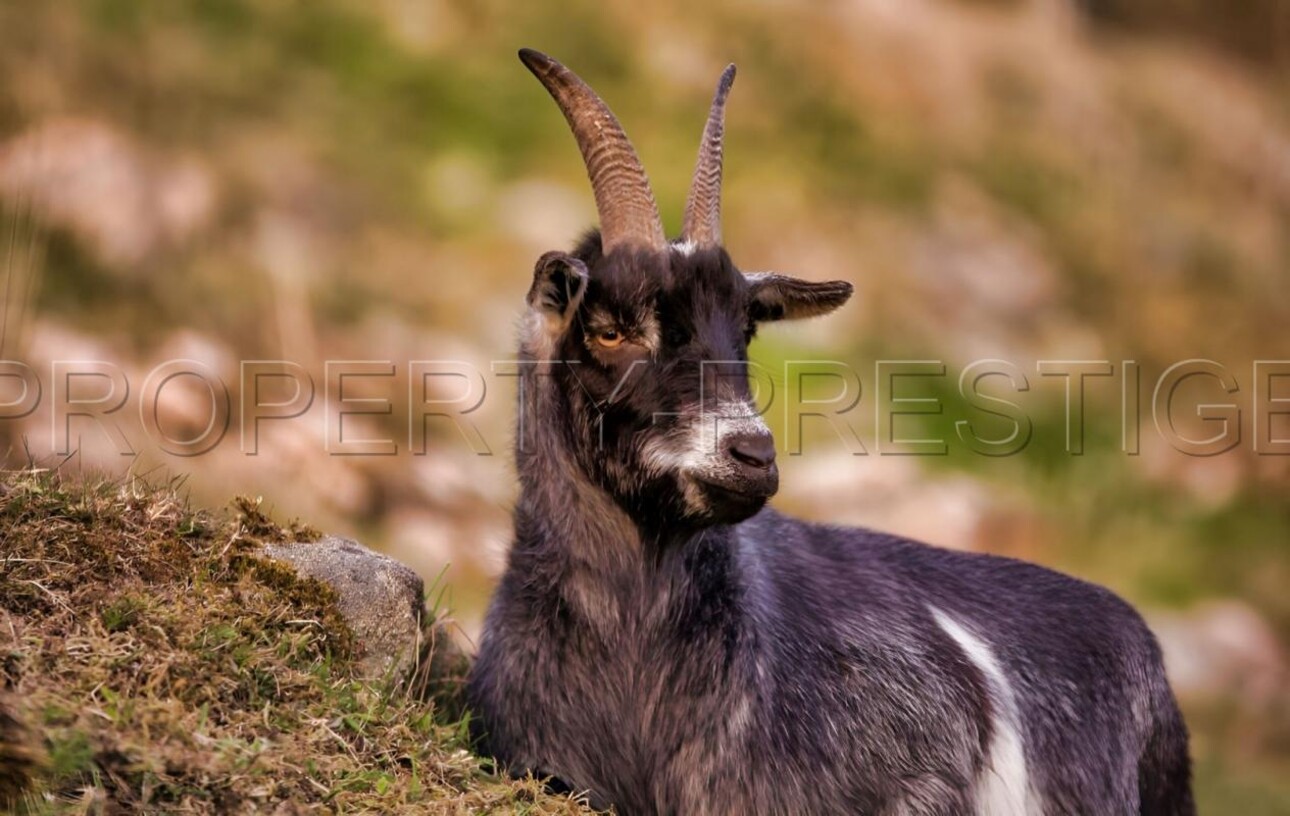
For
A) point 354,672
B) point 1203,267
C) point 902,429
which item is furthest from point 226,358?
point 1203,267

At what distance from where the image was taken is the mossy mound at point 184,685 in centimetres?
536

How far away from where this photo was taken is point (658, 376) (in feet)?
21.4

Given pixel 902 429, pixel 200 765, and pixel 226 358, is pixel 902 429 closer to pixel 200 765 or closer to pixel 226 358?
pixel 226 358

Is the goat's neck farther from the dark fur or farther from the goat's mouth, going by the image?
the goat's mouth

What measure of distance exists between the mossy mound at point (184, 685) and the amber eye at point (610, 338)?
5.82 ft

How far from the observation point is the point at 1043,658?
8266 mm

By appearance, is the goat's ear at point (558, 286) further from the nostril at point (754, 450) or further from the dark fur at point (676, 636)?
the nostril at point (754, 450)

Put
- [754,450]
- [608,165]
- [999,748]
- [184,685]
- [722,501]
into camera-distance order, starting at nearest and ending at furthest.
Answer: [184,685], [754,450], [722,501], [608,165], [999,748]

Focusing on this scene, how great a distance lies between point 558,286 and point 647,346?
1.58 ft

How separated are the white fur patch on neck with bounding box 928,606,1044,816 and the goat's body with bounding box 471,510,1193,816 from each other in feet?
0.03

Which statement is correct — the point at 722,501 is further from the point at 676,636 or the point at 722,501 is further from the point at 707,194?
the point at 707,194

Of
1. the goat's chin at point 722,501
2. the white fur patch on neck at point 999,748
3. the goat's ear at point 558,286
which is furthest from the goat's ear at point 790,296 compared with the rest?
the white fur patch on neck at point 999,748

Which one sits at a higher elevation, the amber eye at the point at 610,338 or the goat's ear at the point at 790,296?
the goat's ear at the point at 790,296

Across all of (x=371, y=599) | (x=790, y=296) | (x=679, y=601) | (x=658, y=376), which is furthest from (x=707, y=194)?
(x=371, y=599)
